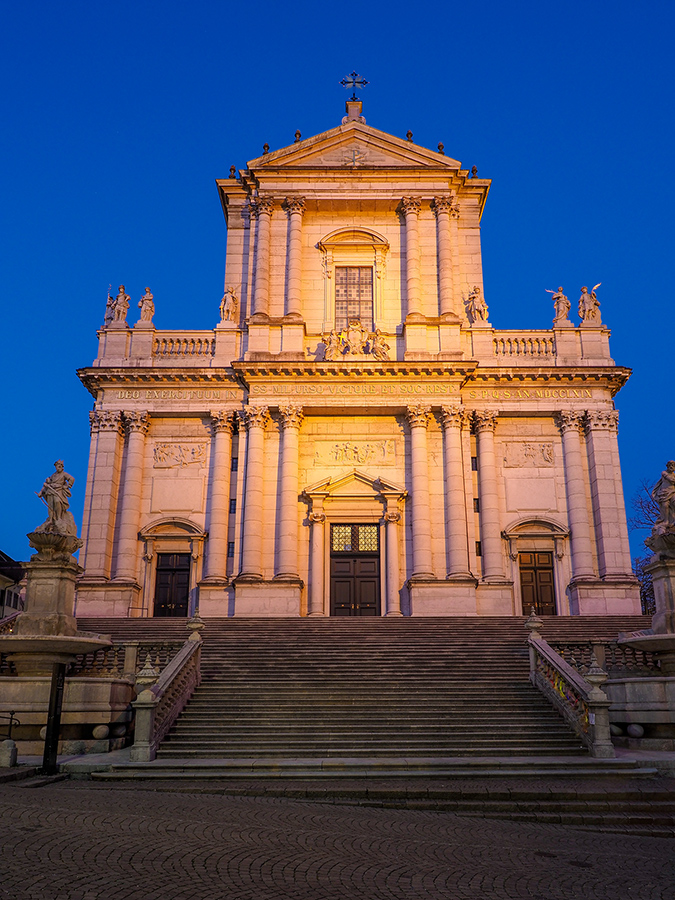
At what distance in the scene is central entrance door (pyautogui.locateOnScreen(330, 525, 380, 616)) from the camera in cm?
3144

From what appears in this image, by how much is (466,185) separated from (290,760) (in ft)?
101

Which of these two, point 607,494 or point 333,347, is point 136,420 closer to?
point 333,347

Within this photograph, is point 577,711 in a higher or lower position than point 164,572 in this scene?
lower

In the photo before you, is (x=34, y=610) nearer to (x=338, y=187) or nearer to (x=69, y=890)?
(x=69, y=890)

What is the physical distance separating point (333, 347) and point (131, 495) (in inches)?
424

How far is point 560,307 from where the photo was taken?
116 feet

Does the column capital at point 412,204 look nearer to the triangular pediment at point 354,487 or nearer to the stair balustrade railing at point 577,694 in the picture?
the triangular pediment at point 354,487

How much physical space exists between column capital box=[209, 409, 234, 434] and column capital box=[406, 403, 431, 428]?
7.77 m

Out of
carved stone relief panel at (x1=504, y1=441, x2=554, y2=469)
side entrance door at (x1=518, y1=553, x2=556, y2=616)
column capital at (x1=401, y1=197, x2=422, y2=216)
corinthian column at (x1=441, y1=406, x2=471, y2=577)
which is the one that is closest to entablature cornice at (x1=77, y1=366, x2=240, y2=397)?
corinthian column at (x1=441, y1=406, x2=471, y2=577)

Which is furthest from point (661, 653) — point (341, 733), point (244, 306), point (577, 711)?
point (244, 306)

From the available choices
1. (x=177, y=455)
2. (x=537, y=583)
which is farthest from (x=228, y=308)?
(x=537, y=583)

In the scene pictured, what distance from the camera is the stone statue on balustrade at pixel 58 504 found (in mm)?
18500

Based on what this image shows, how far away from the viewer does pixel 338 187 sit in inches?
1439

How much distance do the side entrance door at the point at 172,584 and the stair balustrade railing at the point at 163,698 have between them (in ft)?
39.8
